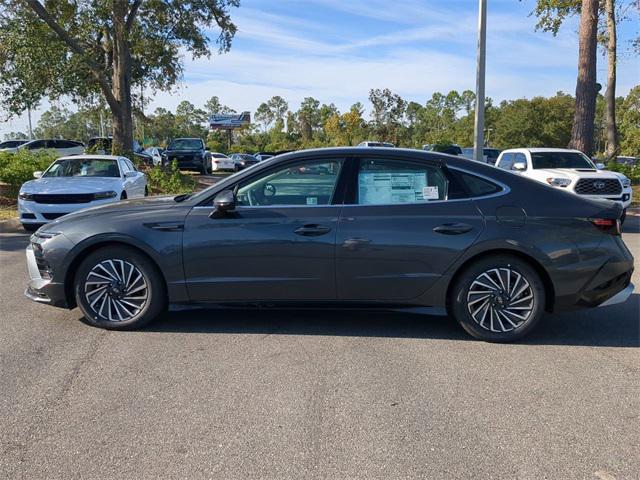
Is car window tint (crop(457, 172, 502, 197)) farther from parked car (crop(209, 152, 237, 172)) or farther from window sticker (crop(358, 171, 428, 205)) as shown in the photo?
parked car (crop(209, 152, 237, 172))

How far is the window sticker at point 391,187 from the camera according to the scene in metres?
5.04

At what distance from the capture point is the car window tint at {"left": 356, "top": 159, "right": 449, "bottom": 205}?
16.5ft

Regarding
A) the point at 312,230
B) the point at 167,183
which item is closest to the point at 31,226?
the point at 167,183

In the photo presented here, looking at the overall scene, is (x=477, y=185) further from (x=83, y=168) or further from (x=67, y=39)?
Answer: (x=67, y=39)

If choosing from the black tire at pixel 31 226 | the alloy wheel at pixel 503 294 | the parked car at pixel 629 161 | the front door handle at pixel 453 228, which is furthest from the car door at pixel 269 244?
the parked car at pixel 629 161

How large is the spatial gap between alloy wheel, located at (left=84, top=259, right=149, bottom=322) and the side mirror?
2.89ft

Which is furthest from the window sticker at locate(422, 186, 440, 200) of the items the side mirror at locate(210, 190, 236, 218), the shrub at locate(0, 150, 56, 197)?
the shrub at locate(0, 150, 56, 197)

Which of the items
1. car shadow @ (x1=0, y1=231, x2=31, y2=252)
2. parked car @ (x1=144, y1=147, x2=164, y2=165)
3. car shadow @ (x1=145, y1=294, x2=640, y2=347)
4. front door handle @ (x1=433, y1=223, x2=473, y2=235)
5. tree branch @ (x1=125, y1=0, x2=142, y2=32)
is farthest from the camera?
parked car @ (x1=144, y1=147, x2=164, y2=165)

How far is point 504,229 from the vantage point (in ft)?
15.9

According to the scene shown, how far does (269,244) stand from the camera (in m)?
4.93

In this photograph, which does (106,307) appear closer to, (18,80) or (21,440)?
(21,440)

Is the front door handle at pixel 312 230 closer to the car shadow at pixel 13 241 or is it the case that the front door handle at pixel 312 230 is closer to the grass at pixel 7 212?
the car shadow at pixel 13 241

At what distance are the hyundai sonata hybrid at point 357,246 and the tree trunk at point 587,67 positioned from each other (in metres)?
15.6

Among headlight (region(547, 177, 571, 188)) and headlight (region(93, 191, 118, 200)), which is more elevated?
headlight (region(93, 191, 118, 200))
